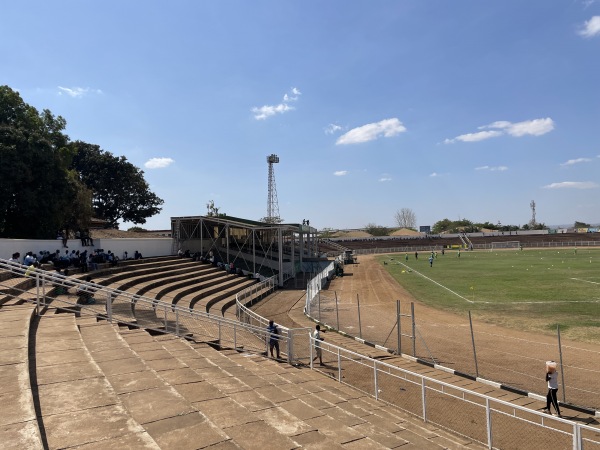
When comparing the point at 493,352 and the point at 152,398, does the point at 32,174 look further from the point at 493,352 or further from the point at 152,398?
the point at 493,352

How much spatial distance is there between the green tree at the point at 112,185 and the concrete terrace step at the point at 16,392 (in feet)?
206

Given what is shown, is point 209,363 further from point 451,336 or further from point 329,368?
point 451,336

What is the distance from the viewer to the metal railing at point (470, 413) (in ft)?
24.9

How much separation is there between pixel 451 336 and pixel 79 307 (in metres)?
14.9

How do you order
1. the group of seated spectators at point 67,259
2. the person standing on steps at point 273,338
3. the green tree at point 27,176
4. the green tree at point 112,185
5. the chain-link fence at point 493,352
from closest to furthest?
the chain-link fence at point 493,352 → the person standing on steps at point 273,338 → the group of seated spectators at point 67,259 → the green tree at point 27,176 → the green tree at point 112,185

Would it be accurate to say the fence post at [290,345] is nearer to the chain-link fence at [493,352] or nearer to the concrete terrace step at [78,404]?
the chain-link fence at [493,352]

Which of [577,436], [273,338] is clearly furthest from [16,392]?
[273,338]

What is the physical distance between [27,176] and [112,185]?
44264mm

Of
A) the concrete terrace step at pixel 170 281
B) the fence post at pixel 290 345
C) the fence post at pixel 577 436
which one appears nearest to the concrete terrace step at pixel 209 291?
the concrete terrace step at pixel 170 281

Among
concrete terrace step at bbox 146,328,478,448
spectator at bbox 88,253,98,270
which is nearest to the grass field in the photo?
concrete terrace step at bbox 146,328,478,448

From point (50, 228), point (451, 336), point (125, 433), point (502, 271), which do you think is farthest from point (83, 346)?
point (502, 271)

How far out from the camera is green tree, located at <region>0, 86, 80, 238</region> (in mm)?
25016

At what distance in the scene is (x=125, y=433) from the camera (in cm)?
461

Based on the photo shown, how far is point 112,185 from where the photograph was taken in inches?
2655
